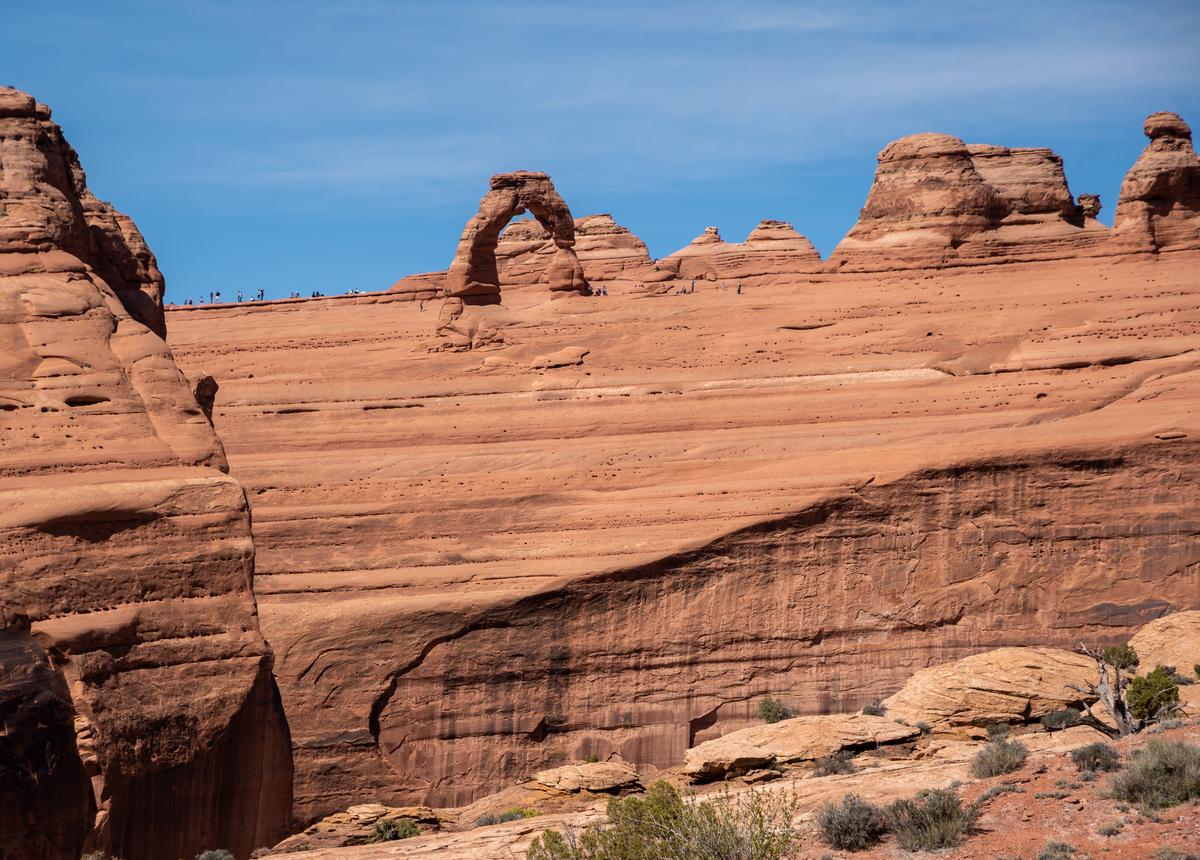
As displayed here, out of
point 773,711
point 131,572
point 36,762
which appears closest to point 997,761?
point 131,572

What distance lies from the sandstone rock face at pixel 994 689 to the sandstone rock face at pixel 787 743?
2.96 feet

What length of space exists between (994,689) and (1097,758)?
10024mm

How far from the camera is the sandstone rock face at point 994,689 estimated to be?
2761cm

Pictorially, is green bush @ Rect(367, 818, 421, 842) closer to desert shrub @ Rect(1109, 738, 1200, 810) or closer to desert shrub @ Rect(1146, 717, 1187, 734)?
desert shrub @ Rect(1146, 717, 1187, 734)

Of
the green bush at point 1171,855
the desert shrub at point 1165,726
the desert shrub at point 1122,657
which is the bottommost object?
the desert shrub at point 1122,657

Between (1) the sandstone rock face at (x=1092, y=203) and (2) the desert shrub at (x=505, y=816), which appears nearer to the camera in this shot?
(2) the desert shrub at (x=505, y=816)

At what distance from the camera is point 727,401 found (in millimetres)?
36219

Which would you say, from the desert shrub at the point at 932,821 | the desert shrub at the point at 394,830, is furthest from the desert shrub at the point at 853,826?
the desert shrub at the point at 394,830

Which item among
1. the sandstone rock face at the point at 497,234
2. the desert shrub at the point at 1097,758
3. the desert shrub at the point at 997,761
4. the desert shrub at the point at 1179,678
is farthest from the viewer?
the sandstone rock face at the point at 497,234

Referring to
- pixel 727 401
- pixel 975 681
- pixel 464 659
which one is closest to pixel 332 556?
pixel 464 659

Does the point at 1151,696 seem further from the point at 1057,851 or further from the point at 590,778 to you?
the point at 1057,851

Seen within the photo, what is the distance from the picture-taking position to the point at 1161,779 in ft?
55.3

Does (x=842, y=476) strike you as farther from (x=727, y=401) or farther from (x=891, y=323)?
(x=891, y=323)

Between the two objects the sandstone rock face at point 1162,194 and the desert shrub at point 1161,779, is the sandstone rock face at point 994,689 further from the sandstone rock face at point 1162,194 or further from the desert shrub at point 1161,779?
the sandstone rock face at point 1162,194
